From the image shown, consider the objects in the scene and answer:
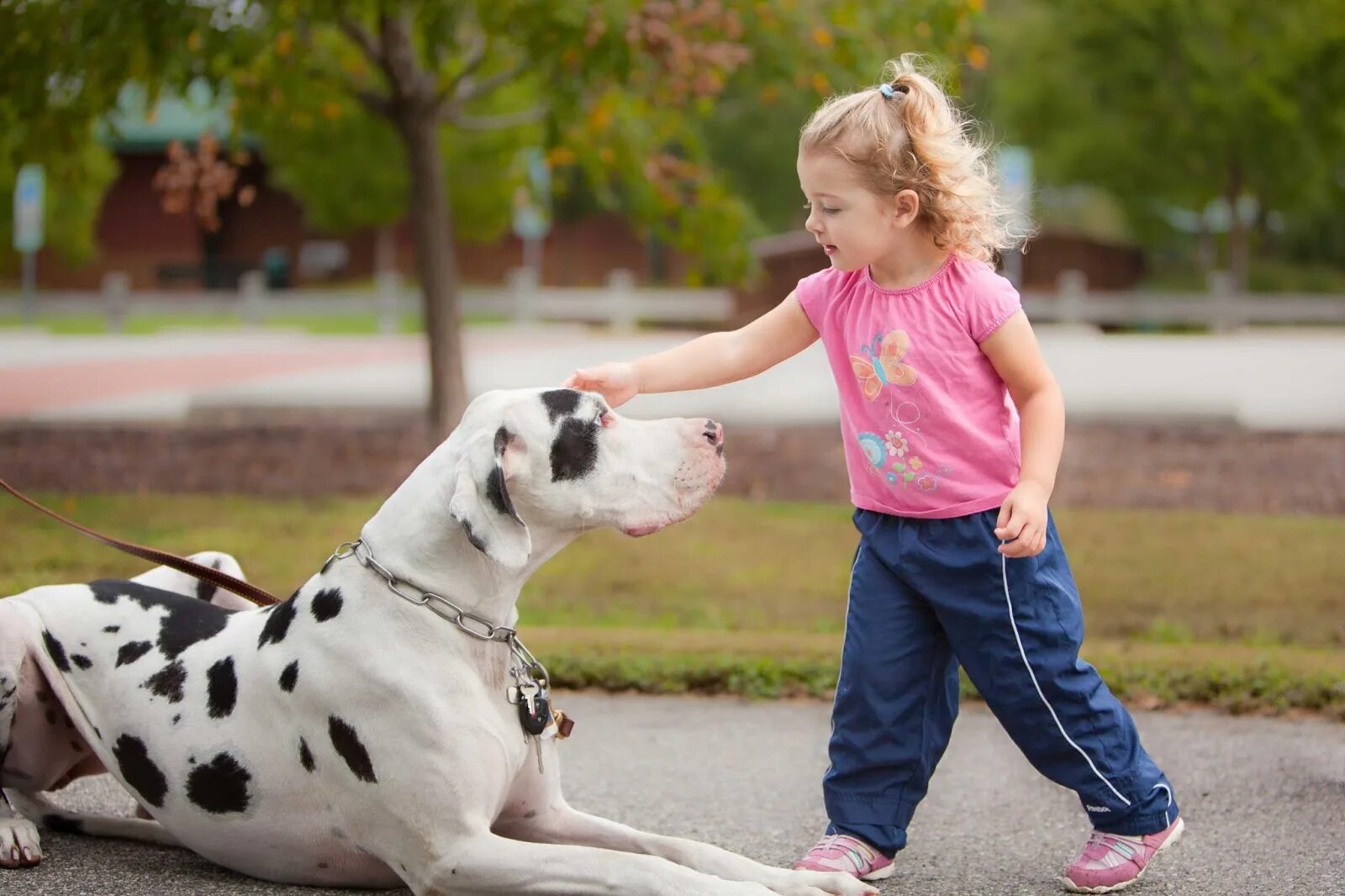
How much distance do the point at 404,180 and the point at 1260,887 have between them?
32.2m

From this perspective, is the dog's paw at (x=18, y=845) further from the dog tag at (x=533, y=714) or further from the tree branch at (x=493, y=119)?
the tree branch at (x=493, y=119)

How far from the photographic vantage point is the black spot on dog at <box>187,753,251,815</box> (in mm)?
3475

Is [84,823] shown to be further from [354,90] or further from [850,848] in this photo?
[354,90]

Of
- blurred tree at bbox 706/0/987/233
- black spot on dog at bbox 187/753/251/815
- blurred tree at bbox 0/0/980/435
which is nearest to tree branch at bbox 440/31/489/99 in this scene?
blurred tree at bbox 0/0/980/435

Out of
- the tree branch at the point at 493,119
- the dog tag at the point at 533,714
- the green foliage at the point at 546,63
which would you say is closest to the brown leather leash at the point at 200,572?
the dog tag at the point at 533,714

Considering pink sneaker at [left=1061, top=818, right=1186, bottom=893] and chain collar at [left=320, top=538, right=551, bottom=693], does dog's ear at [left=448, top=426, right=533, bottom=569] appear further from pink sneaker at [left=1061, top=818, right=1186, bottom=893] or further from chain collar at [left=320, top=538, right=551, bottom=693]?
pink sneaker at [left=1061, top=818, right=1186, bottom=893]

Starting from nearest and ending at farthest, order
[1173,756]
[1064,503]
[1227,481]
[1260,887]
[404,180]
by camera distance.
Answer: [1260,887]
[1173,756]
[1064,503]
[1227,481]
[404,180]

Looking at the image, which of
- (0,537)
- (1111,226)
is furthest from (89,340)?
(1111,226)

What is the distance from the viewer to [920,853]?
410 cm

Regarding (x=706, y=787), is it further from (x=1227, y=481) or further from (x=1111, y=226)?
(x=1111, y=226)

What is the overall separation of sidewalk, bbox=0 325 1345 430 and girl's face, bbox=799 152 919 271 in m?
10.4

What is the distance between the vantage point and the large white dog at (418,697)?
10.7 feet

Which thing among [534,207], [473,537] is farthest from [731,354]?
[534,207]

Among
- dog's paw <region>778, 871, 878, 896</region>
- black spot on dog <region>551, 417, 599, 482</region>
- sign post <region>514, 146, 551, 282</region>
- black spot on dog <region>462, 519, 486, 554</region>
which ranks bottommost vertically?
dog's paw <region>778, 871, 878, 896</region>
